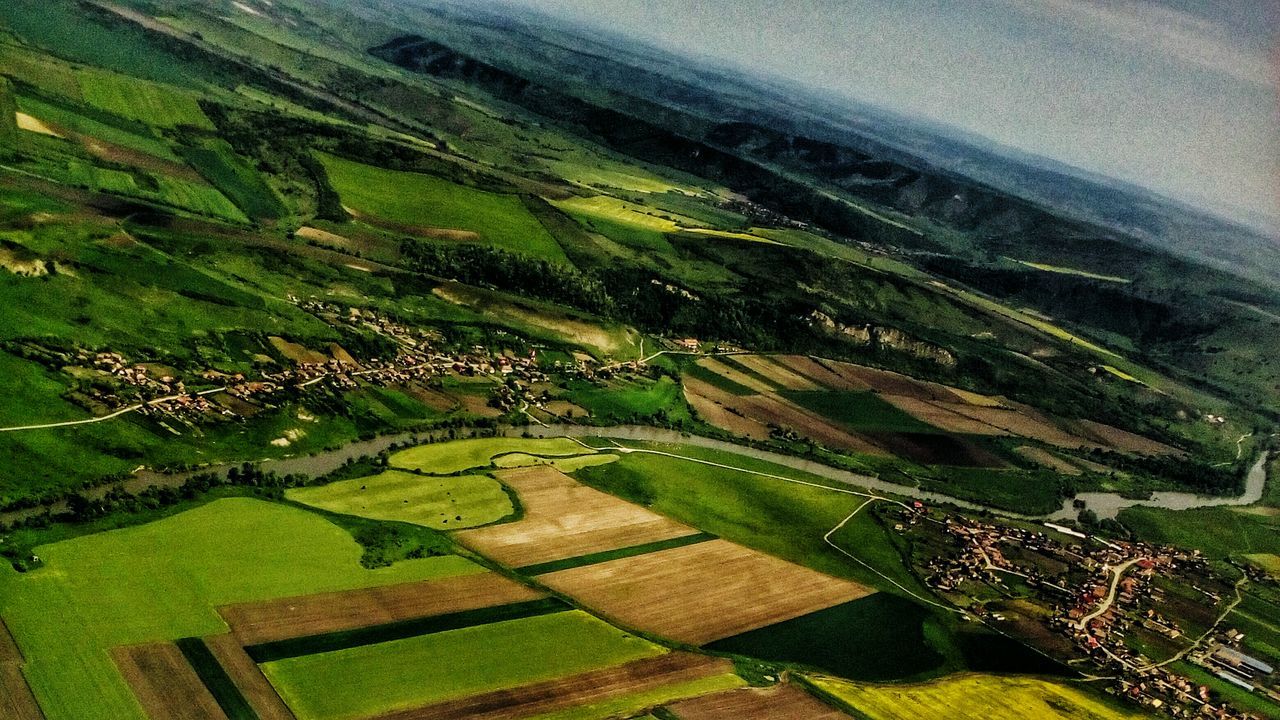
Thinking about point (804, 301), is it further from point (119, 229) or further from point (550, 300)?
point (119, 229)

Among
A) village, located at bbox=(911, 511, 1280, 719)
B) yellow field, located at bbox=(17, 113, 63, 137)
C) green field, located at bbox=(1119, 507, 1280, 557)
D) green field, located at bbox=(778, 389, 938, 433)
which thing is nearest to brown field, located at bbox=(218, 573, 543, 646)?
village, located at bbox=(911, 511, 1280, 719)

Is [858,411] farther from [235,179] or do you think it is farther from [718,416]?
[235,179]

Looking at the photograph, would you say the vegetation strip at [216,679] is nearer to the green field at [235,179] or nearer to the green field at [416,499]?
the green field at [416,499]

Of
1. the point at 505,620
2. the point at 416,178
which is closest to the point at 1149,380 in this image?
the point at 416,178

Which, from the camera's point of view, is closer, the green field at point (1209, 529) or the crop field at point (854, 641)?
the crop field at point (854, 641)

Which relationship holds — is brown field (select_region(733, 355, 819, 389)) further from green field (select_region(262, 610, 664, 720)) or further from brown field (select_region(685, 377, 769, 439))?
green field (select_region(262, 610, 664, 720))

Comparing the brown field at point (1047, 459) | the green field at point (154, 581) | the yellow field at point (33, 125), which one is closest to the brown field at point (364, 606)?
the green field at point (154, 581)
